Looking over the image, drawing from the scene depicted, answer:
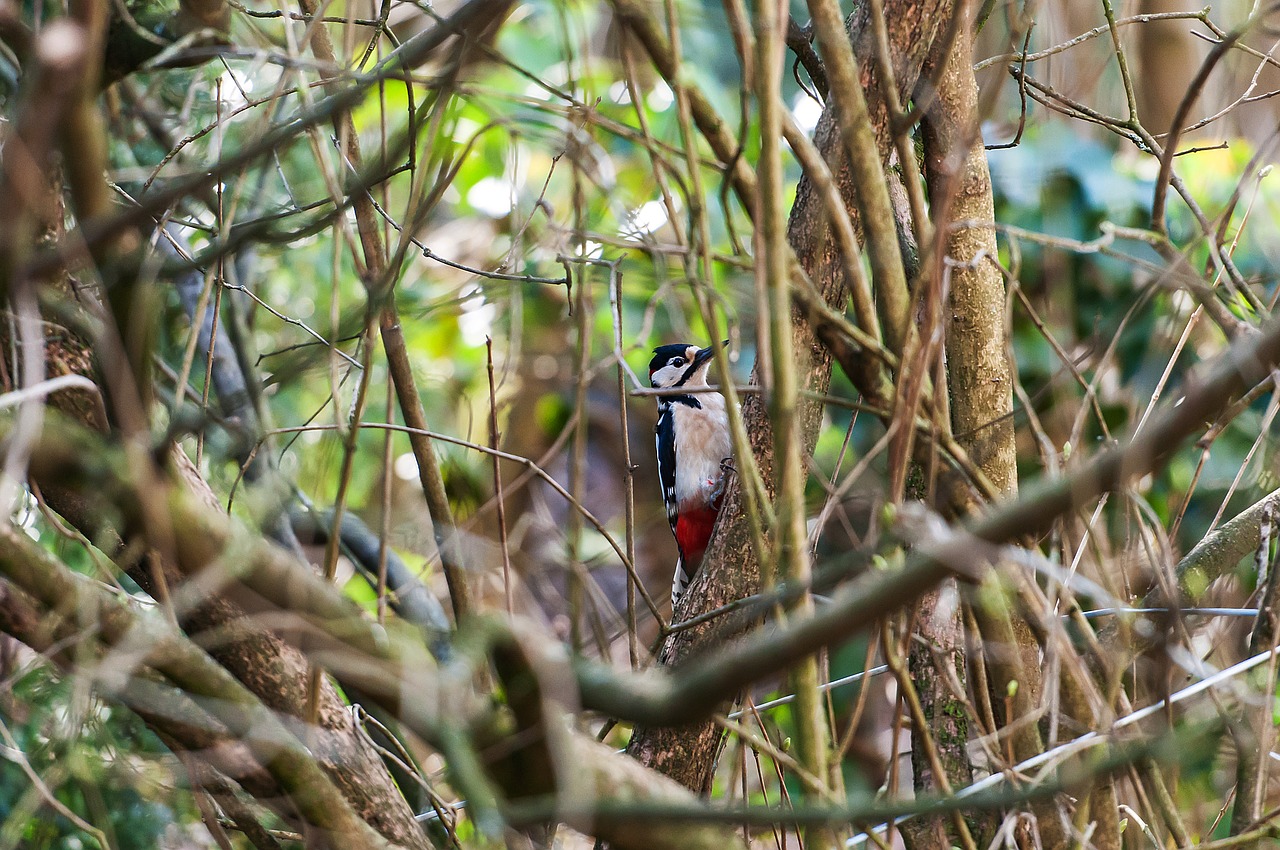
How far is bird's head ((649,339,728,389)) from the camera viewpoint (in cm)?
512

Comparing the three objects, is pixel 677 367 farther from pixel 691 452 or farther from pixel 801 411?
pixel 801 411

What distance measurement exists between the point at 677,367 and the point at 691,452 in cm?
53

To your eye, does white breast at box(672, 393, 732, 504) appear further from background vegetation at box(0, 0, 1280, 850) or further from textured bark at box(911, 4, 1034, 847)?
textured bark at box(911, 4, 1034, 847)

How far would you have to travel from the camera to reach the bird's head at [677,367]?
5117 mm

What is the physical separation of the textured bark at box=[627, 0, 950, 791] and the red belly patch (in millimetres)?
2329

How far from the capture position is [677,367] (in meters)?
5.32

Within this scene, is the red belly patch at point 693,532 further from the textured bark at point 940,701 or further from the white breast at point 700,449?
the textured bark at point 940,701

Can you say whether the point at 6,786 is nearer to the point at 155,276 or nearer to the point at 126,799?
the point at 126,799

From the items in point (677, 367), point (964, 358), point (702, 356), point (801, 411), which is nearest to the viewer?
point (801, 411)

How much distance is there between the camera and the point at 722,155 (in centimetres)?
163

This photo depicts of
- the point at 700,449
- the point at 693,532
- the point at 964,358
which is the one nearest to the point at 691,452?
the point at 700,449

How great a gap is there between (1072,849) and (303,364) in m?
1.48

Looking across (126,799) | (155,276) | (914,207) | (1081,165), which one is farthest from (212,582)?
(1081,165)

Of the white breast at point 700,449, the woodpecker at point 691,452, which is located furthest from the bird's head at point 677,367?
the white breast at point 700,449
